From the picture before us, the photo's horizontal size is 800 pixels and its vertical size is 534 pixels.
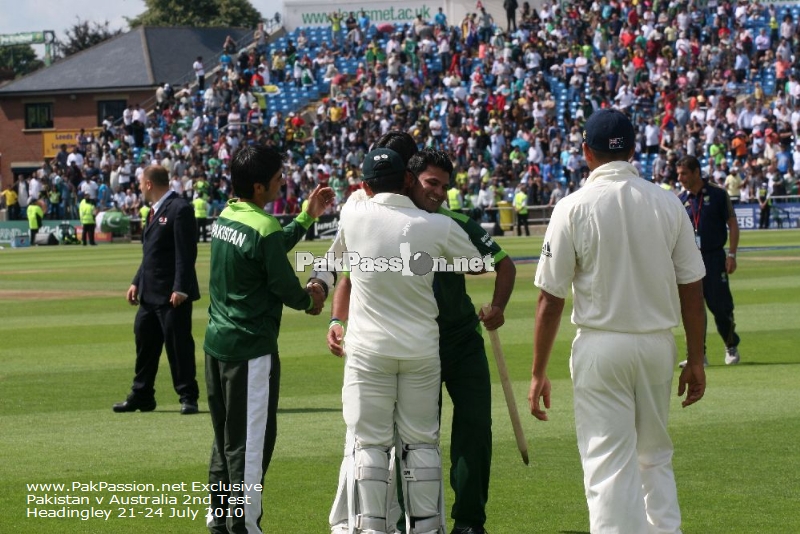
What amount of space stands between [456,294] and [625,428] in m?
1.43

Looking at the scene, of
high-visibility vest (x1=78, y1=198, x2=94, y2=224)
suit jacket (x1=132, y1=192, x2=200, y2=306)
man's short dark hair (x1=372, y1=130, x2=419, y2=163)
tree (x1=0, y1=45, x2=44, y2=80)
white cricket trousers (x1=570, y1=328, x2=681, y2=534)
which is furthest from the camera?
tree (x1=0, y1=45, x2=44, y2=80)

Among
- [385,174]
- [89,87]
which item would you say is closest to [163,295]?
[385,174]

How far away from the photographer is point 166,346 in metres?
11.2

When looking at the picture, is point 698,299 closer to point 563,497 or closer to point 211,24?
point 563,497

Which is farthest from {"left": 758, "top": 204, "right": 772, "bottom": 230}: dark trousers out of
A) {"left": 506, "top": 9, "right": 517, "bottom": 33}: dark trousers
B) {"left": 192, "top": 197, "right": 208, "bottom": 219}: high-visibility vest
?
{"left": 506, "top": 9, "right": 517, "bottom": 33}: dark trousers

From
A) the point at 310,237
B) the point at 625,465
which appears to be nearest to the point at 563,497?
the point at 625,465

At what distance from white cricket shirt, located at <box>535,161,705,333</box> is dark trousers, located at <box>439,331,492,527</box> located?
3.56 feet

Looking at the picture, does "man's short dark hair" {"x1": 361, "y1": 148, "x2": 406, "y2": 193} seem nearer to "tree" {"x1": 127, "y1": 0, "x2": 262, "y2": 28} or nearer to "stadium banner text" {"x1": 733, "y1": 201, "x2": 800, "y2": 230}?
"stadium banner text" {"x1": 733, "y1": 201, "x2": 800, "y2": 230}

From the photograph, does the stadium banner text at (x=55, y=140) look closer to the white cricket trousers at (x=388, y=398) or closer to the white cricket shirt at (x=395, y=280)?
the white cricket shirt at (x=395, y=280)

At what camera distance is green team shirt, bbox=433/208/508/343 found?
6984 millimetres

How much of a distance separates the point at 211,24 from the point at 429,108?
50.4 metres

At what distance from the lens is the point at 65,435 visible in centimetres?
1023

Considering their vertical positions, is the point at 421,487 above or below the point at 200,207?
above

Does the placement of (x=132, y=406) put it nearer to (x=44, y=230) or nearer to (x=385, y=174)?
(x=385, y=174)
